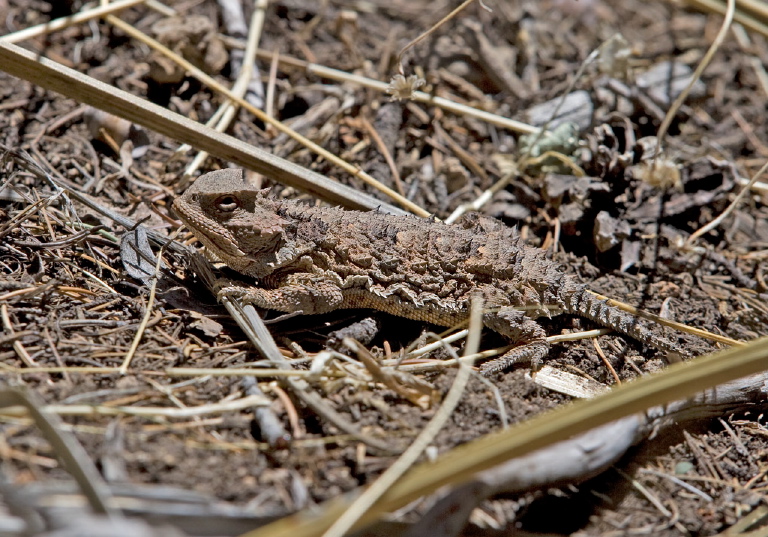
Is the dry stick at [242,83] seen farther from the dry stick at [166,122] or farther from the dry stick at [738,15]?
the dry stick at [738,15]

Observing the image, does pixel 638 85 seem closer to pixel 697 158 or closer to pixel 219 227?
pixel 697 158

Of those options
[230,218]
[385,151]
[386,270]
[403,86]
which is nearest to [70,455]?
[230,218]

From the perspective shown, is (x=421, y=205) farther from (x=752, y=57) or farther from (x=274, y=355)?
(x=752, y=57)

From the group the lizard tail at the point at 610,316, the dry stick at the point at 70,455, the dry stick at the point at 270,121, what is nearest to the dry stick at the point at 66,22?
the dry stick at the point at 270,121

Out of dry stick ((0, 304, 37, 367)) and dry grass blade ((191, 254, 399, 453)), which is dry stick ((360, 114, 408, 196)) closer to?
dry grass blade ((191, 254, 399, 453))

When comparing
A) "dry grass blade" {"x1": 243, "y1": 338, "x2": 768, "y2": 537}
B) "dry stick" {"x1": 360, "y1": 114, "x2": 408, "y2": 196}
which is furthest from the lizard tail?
"dry stick" {"x1": 360, "y1": 114, "x2": 408, "y2": 196}
